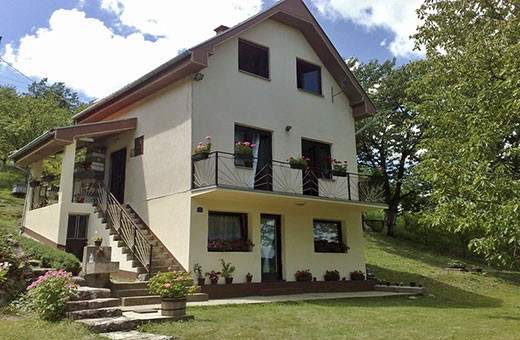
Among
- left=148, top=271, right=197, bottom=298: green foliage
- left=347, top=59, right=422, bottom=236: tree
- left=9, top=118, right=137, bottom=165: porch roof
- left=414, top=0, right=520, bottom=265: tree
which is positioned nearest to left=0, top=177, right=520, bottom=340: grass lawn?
left=148, top=271, right=197, bottom=298: green foliage

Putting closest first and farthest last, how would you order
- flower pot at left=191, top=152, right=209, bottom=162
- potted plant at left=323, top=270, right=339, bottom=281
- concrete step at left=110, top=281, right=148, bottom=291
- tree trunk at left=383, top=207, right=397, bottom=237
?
concrete step at left=110, top=281, right=148, bottom=291
flower pot at left=191, top=152, right=209, bottom=162
potted plant at left=323, top=270, right=339, bottom=281
tree trunk at left=383, top=207, right=397, bottom=237

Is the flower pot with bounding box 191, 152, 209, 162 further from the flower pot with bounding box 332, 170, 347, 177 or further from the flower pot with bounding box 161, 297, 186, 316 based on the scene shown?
the flower pot with bounding box 332, 170, 347, 177

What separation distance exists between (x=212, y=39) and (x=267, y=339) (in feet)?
28.8

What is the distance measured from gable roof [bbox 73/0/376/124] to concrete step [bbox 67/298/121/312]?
6.89 metres

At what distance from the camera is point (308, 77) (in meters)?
16.2

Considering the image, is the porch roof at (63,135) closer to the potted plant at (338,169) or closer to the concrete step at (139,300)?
the concrete step at (139,300)

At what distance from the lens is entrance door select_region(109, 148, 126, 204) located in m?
14.8

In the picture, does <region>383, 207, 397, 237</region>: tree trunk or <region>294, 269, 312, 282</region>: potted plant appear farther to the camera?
<region>383, 207, 397, 237</region>: tree trunk

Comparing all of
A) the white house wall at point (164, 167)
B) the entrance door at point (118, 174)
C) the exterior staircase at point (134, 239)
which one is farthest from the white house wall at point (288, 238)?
the entrance door at point (118, 174)

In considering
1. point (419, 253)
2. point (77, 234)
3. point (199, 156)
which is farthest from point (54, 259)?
point (419, 253)

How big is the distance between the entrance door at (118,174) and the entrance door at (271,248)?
5.12 metres

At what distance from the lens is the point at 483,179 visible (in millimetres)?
7363

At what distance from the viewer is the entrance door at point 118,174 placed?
584 inches

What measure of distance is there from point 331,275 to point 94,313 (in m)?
8.99
